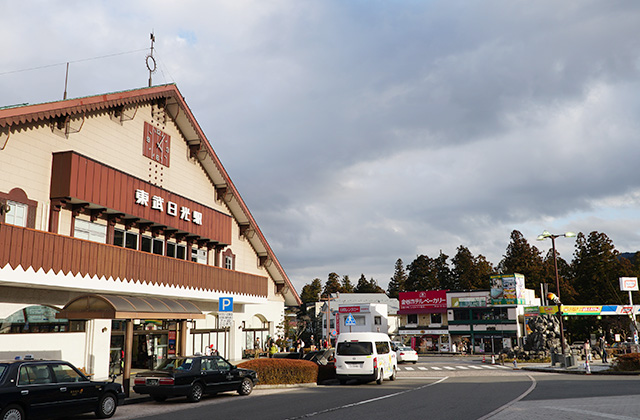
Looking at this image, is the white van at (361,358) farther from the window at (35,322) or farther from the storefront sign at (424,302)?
the storefront sign at (424,302)

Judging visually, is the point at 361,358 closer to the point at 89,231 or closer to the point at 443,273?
the point at 89,231

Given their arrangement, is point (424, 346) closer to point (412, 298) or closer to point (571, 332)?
point (412, 298)

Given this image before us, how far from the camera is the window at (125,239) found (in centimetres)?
2416

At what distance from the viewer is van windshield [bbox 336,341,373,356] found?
22875 mm

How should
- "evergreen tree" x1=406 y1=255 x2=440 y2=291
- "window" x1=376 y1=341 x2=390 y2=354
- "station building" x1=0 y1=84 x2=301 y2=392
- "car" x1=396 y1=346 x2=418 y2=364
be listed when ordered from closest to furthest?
"station building" x1=0 y1=84 x2=301 y2=392 → "window" x1=376 y1=341 x2=390 y2=354 → "car" x1=396 y1=346 x2=418 y2=364 → "evergreen tree" x1=406 y1=255 x2=440 y2=291

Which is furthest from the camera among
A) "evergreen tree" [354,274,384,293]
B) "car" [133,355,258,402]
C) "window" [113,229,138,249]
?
"evergreen tree" [354,274,384,293]

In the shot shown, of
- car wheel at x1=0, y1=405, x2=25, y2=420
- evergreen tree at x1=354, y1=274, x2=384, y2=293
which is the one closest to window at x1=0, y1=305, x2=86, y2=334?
car wheel at x1=0, y1=405, x2=25, y2=420

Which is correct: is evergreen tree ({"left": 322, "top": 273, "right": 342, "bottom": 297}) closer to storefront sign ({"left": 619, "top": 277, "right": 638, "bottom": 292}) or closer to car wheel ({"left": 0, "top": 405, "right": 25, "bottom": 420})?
storefront sign ({"left": 619, "top": 277, "right": 638, "bottom": 292})

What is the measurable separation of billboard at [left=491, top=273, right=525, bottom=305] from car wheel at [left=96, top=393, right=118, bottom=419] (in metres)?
60.6

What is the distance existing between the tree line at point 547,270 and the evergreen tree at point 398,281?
331 millimetres

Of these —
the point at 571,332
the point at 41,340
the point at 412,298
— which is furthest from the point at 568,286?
the point at 41,340

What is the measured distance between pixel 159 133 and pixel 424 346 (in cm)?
5282

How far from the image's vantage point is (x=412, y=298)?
2948 inches

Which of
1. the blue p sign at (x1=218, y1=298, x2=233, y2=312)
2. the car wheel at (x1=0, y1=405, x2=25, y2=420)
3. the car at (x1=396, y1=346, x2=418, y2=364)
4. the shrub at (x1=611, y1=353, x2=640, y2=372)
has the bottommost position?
the car at (x1=396, y1=346, x2=418, y2=364)
